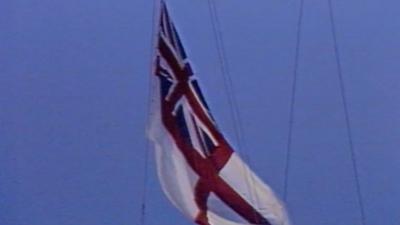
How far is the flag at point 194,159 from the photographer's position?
19.0 ft

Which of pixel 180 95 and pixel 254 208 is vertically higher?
pixel 180 95

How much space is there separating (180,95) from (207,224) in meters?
0.77

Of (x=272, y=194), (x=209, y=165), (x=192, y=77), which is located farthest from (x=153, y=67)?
(x=272, y=194)

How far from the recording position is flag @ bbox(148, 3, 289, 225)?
5781 mm

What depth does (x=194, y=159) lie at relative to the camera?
19.1 feet

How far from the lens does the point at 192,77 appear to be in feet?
19.5

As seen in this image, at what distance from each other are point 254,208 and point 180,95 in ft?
2.60

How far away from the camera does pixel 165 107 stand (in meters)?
5.82

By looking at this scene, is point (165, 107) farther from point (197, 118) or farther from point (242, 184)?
point (242, 184)

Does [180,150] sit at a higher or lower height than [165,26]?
lower

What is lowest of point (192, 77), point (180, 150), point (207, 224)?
point (207, 224)

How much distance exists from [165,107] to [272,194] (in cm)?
86

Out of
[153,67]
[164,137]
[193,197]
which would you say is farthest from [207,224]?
[153,67]

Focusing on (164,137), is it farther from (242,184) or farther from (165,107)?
(242,184)
